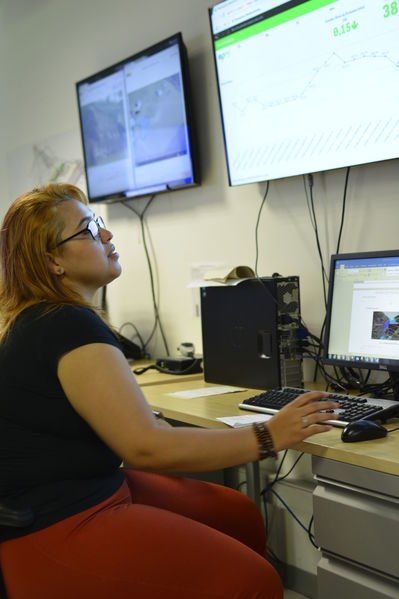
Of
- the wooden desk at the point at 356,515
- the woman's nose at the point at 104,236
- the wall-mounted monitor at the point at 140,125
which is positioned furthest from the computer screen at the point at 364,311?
the wall-mounted monitor at the point at 140,125

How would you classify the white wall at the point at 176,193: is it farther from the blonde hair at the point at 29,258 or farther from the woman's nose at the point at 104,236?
the blonde hair at the point at 29,258

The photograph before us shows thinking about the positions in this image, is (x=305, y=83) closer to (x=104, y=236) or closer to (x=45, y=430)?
(x=104, y=236)

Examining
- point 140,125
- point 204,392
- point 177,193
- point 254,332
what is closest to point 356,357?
point 254,332

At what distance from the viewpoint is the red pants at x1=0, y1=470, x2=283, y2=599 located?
1.09m

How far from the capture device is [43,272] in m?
1.33

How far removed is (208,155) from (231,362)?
0.93 metres

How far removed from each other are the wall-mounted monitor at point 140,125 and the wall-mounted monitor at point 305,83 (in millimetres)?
269

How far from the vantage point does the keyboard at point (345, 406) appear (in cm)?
140

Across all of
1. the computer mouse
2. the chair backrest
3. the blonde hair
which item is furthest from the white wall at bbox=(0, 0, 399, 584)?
the chair backrest

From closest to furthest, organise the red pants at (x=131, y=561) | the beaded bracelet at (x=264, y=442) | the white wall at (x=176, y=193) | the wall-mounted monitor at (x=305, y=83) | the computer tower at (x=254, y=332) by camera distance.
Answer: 1. the red pants at (x=131, y=561)
2. the beaded bracelet at (x=264, y=442)
3. the wall-mounted monitor at (x=305, y=83)
4. the computer tower at (x=254, y=332)
5. the white wall at (x=176, y=193)

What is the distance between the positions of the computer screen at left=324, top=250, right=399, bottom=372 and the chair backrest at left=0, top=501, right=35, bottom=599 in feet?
3.22

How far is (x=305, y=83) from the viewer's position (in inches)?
77.5

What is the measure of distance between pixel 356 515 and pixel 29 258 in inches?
34.7

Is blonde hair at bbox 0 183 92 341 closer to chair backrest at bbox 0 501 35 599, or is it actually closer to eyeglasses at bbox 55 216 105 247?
eyeglasses at bbox 55 216 105 247
